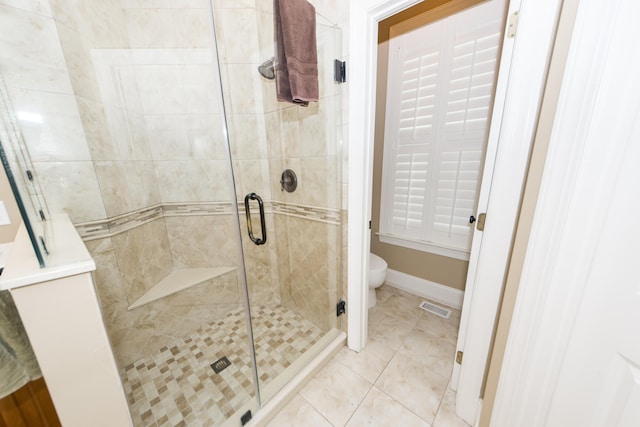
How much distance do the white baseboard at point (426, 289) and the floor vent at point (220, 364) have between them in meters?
1.63

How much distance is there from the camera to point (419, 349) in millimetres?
1552

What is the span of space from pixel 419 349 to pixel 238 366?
4.09ft

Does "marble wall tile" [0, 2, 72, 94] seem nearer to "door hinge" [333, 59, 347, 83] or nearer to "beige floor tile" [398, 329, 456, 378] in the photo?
"door hinge" [333, 59, 347, 83]

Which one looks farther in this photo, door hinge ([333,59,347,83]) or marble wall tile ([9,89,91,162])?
door hinge ([333,59,347,83])

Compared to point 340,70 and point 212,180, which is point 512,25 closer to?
point 340,70

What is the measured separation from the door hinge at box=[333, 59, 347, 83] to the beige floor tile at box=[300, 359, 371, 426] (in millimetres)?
1763

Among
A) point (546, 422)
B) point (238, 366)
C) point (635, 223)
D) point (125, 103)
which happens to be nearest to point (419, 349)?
point (546, 422)

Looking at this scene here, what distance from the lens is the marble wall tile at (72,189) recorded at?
118cm

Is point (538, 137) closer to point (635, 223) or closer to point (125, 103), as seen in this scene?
point (635, 223)

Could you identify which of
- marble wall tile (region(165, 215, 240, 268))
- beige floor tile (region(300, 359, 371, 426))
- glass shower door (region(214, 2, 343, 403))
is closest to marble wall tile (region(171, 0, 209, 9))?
glass shower door (region(214, 2, 343, 403))

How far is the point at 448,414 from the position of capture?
1.14 metres

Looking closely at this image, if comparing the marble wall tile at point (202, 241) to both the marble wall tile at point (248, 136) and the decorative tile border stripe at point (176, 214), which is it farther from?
the marble wall tile at point (248, 136)

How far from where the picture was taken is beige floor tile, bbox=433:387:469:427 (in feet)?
3.60

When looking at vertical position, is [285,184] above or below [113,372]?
above
